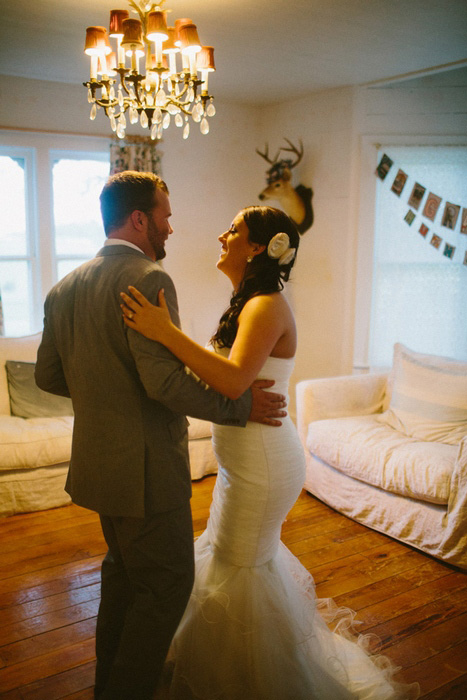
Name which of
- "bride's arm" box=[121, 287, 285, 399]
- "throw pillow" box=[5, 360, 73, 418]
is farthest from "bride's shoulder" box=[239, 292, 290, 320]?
"throw pillow" box=[5, 360, 73, 418]

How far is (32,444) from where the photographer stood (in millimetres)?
3281

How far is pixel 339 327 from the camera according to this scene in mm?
4582

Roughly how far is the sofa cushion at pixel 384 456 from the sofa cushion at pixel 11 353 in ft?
6.29

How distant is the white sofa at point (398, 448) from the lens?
276 cm

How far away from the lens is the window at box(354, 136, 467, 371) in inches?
161

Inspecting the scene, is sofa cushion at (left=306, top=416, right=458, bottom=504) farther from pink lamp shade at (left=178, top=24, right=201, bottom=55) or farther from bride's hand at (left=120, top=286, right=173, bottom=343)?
pink lamp shade at (left=178, top=24, right=201, bottom=55)

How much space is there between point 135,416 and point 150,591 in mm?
504

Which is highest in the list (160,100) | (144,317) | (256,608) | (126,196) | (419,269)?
(160,100)

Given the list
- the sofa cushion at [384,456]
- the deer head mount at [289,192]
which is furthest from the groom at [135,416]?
the deer head mount at [289,192]

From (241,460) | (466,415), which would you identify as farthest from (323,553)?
(241,460)

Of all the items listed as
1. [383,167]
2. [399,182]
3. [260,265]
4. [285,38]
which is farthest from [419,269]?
[260,265]

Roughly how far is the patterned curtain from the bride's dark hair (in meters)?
2.87

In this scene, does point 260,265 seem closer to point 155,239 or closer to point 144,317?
point 155,239

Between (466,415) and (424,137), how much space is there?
212 cm
